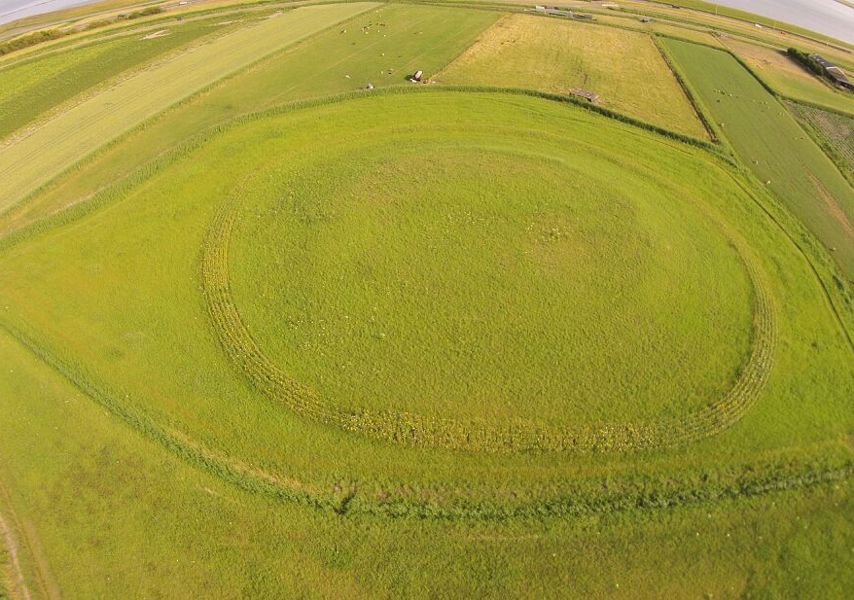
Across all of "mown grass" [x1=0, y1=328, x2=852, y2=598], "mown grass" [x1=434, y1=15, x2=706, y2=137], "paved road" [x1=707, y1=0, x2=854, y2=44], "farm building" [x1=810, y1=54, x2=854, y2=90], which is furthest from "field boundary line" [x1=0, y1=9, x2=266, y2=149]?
"paved road" [x1=707, y1=0, x2=854, y2=44]

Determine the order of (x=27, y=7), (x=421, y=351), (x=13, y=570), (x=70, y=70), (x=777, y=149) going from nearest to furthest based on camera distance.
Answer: (x=13, y=570) → (x=421, y=351) → (x=777, y=149) → (x=70, y=70) → (x=27, y=7)

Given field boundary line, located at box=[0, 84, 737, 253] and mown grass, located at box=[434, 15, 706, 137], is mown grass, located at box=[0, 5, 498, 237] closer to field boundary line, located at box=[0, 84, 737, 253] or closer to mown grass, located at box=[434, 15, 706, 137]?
field boundary line, located at box=[0, 84, 737, 253]

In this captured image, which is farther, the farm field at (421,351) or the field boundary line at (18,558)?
the farm field at (421,351)

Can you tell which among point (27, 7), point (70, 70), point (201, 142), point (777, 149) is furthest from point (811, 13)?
point (27, 7)

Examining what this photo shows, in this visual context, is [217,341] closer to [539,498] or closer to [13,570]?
[13,570]

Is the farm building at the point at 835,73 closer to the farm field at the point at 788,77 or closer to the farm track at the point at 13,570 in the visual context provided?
the farm field at the point at 788,77

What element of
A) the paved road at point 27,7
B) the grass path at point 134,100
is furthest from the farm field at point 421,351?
the paved road at point 27,7

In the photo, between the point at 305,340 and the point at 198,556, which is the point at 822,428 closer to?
the point at 305,340
